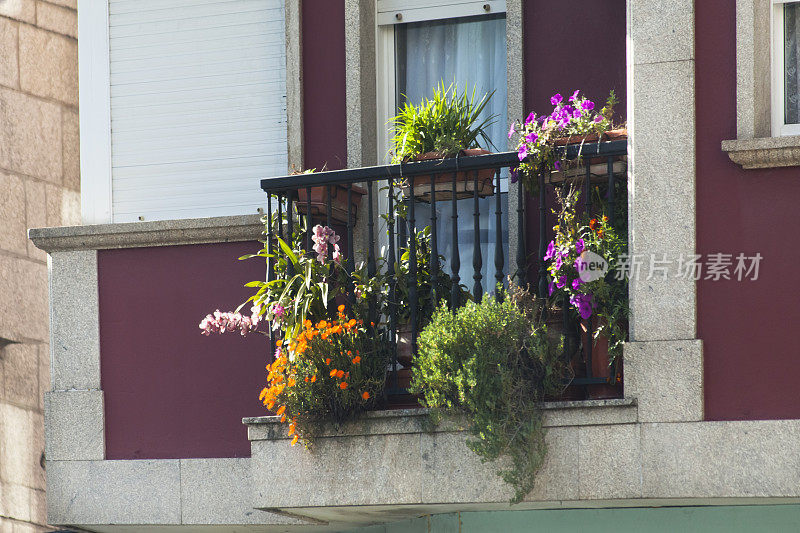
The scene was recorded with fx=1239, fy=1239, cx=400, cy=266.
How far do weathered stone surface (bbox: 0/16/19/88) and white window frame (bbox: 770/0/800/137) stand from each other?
7.87 meters

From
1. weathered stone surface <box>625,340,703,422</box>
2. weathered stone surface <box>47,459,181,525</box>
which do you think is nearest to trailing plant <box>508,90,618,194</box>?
weathered stone surface <box>625,340,703,422</box>

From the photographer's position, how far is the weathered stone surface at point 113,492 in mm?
7727

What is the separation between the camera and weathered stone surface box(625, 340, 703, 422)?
5.99m

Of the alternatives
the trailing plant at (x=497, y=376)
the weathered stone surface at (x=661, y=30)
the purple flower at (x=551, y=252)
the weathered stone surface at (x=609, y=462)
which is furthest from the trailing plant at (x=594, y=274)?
the weathered stone surface at (x=661, y=30)

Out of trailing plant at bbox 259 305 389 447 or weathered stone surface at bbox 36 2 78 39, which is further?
weathered stone surface at bbox 36 2 78 39

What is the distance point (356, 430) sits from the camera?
655cm

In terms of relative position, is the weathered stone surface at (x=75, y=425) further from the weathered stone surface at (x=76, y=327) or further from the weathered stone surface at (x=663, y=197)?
the weathered stone surface at (x=663, y=197)

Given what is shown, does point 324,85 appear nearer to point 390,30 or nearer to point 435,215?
point 390,30

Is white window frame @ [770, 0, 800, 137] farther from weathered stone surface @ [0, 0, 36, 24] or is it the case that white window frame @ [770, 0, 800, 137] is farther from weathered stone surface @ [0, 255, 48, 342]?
weathered stone surface @ [0, 0, 36, 24]

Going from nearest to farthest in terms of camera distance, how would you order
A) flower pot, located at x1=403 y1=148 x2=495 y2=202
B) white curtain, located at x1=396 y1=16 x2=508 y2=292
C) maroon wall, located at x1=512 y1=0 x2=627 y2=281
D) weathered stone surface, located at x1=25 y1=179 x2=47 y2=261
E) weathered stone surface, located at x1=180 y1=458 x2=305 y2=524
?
flower pot, located at x1=403 y1=148 x2=495 y2=202
maroon wall, located at x1=512 y1=0 x2=627 y2=281
weathered stone surface, located at x1=180 y1=458 x2=305 y2=524
white curtain, located at x1=396 y1=16 x2=508 y2=292
weathered stone surface, located at x1=25 y1=179 x2=47 y2=261

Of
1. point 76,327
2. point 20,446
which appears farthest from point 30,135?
point 76,327

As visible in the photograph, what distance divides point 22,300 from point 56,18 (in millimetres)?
2811

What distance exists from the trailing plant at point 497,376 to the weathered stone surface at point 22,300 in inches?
257

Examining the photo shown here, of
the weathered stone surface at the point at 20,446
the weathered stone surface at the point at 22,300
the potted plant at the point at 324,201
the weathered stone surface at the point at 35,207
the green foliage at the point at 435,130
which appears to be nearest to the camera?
the green foliage at the point at 435,130
